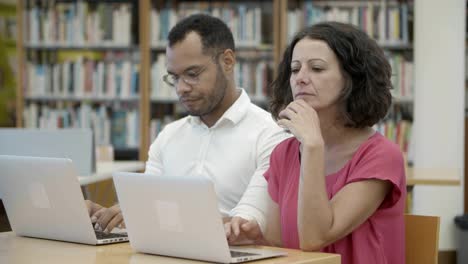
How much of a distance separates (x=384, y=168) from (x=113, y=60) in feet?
15.4

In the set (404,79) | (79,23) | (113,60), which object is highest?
(79,23)

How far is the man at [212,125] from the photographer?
2.77 metres

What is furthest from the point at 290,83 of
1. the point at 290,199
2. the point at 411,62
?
the point at 411,62

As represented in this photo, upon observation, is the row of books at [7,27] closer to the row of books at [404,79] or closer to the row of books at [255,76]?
the row of books at [255,76]

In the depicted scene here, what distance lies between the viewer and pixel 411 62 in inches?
234

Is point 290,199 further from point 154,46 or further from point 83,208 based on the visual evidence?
point 154,46

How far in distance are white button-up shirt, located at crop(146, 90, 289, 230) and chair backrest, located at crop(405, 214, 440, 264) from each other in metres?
0.55

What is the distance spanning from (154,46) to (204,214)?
4.60 metres

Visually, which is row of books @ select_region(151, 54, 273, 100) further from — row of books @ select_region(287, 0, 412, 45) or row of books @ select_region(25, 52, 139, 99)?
row of books @ select_region(25, 52, 139, 99)

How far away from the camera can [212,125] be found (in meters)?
2.88

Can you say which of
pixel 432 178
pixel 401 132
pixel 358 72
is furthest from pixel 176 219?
pixel 401 132

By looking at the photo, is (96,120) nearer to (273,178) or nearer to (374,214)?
(273,178)

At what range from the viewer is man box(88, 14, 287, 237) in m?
2.77

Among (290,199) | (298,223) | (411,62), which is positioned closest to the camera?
(298,223)
